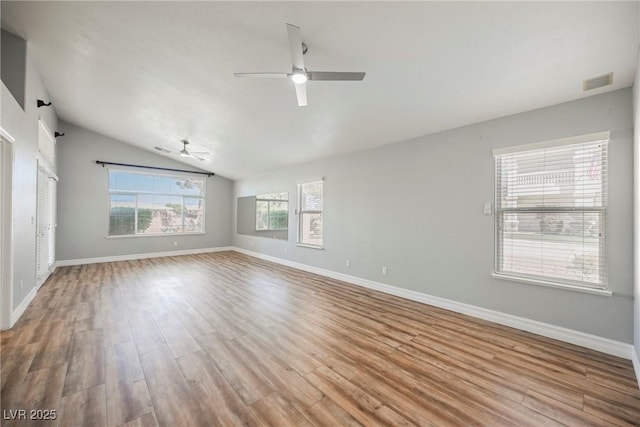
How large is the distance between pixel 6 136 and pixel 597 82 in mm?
5902

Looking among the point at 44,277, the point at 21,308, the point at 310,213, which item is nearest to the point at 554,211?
the point at 310,213

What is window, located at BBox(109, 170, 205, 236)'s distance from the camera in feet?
22.7

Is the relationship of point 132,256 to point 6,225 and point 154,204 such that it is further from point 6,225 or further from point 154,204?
point 6,225

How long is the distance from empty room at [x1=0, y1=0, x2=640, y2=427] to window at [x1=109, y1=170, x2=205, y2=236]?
2307 mm

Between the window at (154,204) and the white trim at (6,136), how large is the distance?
4653 mm

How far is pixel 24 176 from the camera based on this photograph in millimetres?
3201

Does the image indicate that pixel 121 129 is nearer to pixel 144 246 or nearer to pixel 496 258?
pixel 144 246

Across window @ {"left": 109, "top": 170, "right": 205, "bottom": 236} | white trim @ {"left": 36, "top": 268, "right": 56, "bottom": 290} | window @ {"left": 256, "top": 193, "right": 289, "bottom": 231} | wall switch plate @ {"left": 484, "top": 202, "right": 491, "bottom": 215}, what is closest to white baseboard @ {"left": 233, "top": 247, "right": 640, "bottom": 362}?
wall switch plate @ {"left": 484, "top": 202, "right": 491, "bottom": 215}

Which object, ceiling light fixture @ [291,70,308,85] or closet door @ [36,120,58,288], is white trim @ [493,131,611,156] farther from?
closet door @ [36,120,58,288]

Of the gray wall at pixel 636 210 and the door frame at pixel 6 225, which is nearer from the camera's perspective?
the gray wall at pixel 636 210

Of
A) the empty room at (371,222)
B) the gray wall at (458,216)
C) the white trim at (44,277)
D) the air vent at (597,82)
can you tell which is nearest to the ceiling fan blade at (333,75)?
the empty room at (371,222)

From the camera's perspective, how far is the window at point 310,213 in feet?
18.9

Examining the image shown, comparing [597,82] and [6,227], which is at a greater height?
[597,82]

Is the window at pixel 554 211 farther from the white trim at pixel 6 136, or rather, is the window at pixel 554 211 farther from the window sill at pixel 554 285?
the white trim at pixel 6 136
